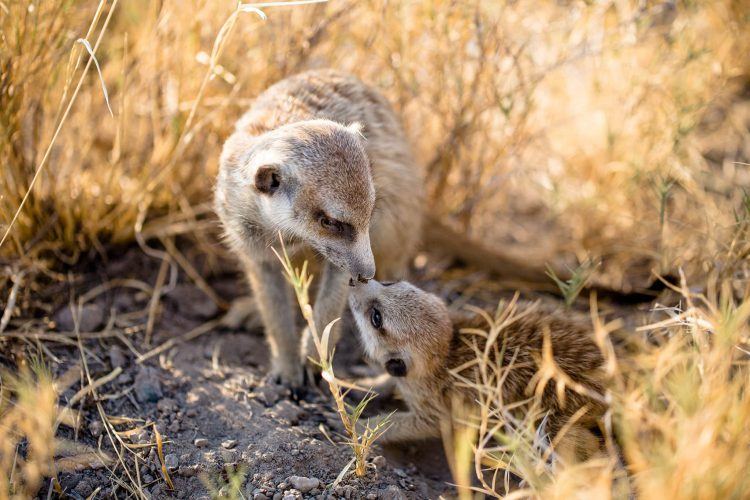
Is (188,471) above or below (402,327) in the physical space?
below

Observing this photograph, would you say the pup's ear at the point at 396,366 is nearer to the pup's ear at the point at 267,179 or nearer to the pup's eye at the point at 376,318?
the pup's eye at the point at 376,318

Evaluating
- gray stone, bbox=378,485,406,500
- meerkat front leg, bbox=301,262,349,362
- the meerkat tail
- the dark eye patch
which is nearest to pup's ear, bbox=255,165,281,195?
the dark eye patch

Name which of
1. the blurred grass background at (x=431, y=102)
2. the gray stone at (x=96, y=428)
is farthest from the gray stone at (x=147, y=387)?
the blurred grass background at (x=431, y=102)

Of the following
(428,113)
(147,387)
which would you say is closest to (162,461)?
(147,387)

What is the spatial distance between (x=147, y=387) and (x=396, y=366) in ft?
3.82

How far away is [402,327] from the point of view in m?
2.67

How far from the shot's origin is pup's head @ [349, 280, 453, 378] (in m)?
2.68

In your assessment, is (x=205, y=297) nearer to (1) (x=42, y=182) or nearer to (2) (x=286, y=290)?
(2) (x=286, y=290)

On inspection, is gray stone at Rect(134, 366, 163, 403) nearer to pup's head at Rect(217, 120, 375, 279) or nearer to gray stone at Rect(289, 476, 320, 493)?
gray stone at Rect(289, 476, 320, 493)

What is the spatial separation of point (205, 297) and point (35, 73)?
149cm

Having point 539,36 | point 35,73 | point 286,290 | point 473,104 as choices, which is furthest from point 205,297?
point 539,36

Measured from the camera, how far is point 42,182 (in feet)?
10.9

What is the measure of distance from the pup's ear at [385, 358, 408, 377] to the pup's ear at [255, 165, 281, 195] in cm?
92

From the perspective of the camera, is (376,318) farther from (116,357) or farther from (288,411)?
(116,357)
